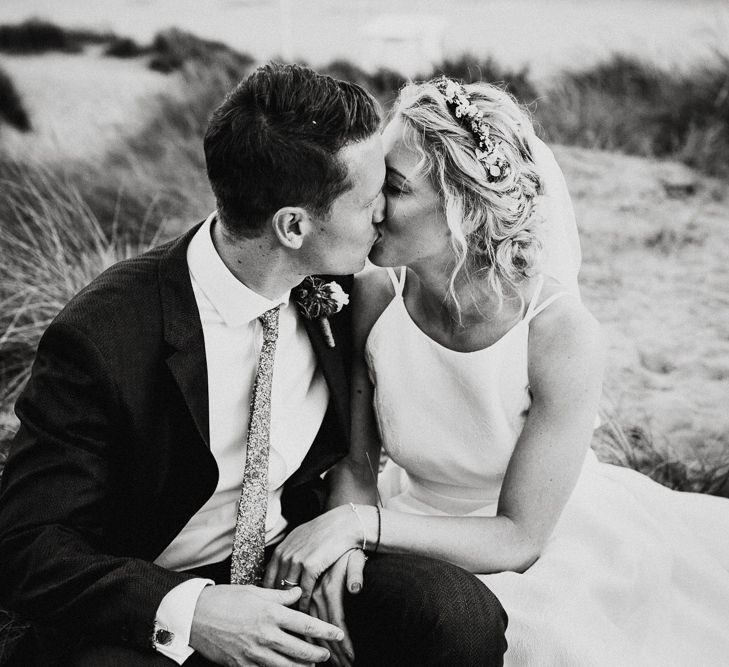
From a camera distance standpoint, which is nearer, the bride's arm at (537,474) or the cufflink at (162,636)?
the cufflink at (162,636)

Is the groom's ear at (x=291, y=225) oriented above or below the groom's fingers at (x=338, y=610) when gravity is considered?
above

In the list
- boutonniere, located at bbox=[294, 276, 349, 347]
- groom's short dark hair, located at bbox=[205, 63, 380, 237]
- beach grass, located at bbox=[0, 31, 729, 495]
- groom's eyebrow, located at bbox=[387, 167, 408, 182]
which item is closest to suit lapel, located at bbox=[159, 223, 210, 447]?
groom's short dark hair, located at bbox=[205, 63, 380, 237]

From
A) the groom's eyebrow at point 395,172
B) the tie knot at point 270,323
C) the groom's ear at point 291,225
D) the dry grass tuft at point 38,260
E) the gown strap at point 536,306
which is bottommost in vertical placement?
the dry grass tuft at point 38,260

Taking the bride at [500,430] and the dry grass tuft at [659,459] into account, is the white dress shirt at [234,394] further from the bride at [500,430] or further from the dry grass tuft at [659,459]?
the dry grass tuft at [659,459]

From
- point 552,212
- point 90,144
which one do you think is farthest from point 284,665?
point 90,144

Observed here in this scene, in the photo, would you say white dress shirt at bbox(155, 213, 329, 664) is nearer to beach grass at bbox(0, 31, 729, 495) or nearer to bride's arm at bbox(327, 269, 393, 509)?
bride's arm at bbox(327, 269, 393, 509)

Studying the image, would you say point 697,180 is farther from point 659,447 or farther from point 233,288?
point 233,288

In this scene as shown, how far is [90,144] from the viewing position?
6180 mm

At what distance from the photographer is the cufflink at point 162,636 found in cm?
203

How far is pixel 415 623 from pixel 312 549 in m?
0.35

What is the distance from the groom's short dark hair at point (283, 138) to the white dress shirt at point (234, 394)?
187mm

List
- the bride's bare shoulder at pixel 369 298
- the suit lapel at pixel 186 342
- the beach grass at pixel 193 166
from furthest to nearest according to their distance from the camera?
the beach grass at pixel 193 166 < the bride's bare shoulder at pixel 369 298 < the suit lapel at pixel 186 342

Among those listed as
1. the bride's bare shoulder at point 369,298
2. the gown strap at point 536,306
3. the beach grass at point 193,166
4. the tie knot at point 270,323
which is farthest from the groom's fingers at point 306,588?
the beach grass at point 193,166

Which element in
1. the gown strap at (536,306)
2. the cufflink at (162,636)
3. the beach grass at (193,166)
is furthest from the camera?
the beach grass at (193,166)
